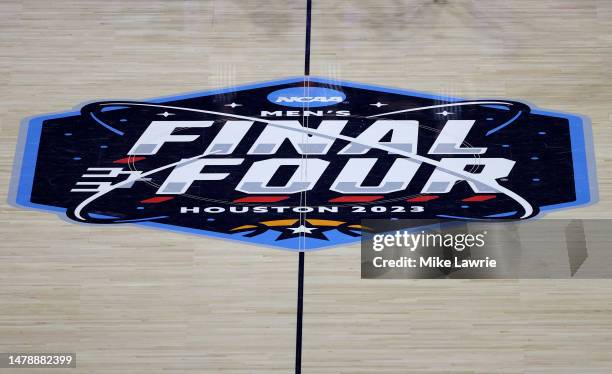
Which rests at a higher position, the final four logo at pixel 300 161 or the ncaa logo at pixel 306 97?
the ncaa logo at pixel 306 97

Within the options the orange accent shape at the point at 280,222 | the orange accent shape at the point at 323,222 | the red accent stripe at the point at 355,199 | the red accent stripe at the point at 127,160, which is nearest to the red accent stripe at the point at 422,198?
the red accent stripe at the point at 355,199

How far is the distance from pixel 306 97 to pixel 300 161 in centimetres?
57

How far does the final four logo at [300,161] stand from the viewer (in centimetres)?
658

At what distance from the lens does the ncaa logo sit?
7.07 metres

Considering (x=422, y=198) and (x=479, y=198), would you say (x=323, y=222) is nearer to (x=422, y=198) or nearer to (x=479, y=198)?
(x=422, y=198)

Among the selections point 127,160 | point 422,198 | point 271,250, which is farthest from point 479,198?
point 127,160

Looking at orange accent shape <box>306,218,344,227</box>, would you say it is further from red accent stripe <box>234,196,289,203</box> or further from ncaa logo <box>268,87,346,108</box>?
ncaa logo <box>268,87,346,108</box>

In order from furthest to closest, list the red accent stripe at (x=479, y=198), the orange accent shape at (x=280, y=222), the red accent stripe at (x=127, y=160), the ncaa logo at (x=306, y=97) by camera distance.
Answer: the ncaa logo at (x=306, y=97), the red accent stripe at (x=127, y=160), the red accent stripe at (x=479, y=198), the orange accent shape at (x=280, y=222)

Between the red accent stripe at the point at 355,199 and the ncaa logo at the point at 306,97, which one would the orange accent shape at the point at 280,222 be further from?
the ncaa logo at the point at 306,97

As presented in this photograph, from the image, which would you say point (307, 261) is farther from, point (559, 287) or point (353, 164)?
point (559, 287)

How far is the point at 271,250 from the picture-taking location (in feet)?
21.0

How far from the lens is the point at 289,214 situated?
21.6 feet

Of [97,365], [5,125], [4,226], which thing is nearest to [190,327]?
[97,365]

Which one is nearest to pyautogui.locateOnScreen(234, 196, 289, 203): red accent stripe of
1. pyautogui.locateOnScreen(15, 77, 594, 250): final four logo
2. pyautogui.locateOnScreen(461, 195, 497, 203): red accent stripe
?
pyautogui.locateOnScreen(15, 77, 594, 250): final four logo
